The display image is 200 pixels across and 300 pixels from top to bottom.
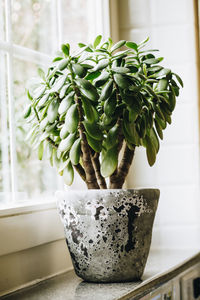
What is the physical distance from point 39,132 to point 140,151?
2.20 ft

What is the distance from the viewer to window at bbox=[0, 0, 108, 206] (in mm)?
1312

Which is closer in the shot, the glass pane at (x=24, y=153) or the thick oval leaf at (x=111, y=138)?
the thick oval leaf at (x=111, y=138)

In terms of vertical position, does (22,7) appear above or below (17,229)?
above

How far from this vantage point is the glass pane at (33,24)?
1.40 metres

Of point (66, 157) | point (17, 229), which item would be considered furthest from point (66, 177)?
point (17, 229)

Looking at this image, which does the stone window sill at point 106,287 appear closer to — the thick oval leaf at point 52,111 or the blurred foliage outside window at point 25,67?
the blurred foliage outside window at point 25,67

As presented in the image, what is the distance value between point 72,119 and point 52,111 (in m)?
0.08

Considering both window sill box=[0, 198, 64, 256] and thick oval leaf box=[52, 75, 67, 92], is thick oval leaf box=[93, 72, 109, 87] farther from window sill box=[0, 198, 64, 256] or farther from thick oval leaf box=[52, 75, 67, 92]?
window sill box=[0, 198, 64, 256]

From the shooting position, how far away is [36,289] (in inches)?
47.1

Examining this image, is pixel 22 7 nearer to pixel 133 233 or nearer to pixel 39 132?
pixel 39 132

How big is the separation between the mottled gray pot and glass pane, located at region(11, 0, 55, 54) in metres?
0.52

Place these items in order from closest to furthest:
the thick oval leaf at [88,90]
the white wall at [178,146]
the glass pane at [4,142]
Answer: the thick oval leaf at [88,90] < the glass pane at [4,142] < the white wall at [178,146]

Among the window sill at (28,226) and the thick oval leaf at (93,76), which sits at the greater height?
the thick oval leaf at (93,76)

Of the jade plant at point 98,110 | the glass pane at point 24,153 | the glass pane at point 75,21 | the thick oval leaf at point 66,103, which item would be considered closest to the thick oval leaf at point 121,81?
the jade plant at point 98,110
